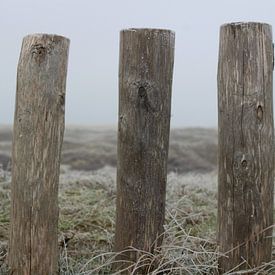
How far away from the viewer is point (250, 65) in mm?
3143

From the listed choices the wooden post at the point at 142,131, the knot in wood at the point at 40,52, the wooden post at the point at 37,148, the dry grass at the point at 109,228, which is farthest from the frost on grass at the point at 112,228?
the knot in wood at the point at 40,52

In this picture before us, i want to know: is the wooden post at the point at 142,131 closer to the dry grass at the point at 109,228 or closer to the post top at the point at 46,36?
the dry grass at the point at 109,228

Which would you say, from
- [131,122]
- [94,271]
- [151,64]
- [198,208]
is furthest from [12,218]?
[198,208]

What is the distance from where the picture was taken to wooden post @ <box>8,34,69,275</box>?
9.99ft

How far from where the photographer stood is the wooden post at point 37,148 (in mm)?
3045

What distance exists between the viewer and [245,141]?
3152 millimetres

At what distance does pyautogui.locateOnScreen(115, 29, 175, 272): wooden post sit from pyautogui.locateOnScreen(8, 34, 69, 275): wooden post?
0.34 meters

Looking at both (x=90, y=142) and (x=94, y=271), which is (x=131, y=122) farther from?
(x=90, y=142)

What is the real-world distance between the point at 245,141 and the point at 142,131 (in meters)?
0.54

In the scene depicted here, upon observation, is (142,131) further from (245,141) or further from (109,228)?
(109,228)

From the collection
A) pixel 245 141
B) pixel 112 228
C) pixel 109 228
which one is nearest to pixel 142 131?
pixel 245 141

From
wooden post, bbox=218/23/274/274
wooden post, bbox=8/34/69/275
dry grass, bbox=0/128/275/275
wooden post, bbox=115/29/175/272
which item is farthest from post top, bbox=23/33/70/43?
dry grass, bbox=0/128/275/275

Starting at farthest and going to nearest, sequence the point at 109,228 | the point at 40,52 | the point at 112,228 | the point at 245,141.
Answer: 1. the point at 109,228
2. the point at 112,228
3. the point at 245,141
4. the point at 40,52

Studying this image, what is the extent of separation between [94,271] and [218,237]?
717 mm
